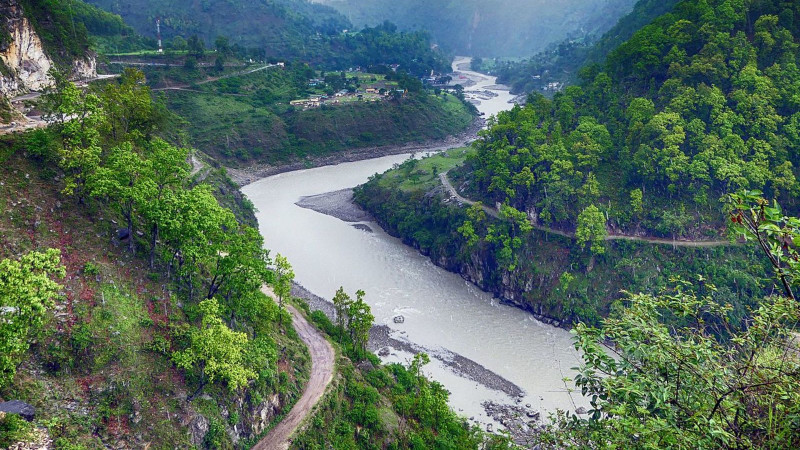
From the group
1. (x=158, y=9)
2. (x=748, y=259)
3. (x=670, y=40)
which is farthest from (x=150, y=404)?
(x=158, y=9)

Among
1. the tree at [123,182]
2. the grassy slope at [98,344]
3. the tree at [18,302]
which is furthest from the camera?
the tree at [123,182]

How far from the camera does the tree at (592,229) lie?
135ft

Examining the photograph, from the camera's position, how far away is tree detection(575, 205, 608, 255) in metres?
41.1

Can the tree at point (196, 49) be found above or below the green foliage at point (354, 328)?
above

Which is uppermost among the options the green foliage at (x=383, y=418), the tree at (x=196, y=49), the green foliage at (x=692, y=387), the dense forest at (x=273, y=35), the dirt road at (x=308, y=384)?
the dense forest at (x=273, y=35)

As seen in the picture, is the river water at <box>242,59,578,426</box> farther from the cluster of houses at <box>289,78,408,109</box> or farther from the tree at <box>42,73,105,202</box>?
the cluster of houses at <box>289,78,408,109</box>

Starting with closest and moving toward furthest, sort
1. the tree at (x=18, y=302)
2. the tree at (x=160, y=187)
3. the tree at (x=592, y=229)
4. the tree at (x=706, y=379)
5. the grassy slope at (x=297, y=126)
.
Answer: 1. the tree at (x=706, y=379)
2. the tree at (x=18, y=302)
3. the tree at (x=160, y=187)
4. the tree at (x=592, y=229)
5. the grassy slope at (x=297, y=126)

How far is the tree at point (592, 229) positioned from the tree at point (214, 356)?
2789 centimetres

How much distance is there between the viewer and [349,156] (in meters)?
80.6

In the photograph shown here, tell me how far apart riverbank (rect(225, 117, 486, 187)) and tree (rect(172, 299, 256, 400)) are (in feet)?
161

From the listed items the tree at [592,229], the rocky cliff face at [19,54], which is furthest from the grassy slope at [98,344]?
the tree at [592,229]

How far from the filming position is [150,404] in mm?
20109

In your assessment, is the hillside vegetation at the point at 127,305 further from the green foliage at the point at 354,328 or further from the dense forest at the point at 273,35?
the dense forest at the point at 273,35

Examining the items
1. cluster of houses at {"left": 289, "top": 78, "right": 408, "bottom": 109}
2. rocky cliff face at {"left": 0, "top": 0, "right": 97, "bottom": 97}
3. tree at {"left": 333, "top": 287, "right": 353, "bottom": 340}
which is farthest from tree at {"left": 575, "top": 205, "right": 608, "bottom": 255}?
cluster of houses at {"left": 289, "top": 78, "right": 408, "bottom": 109}
